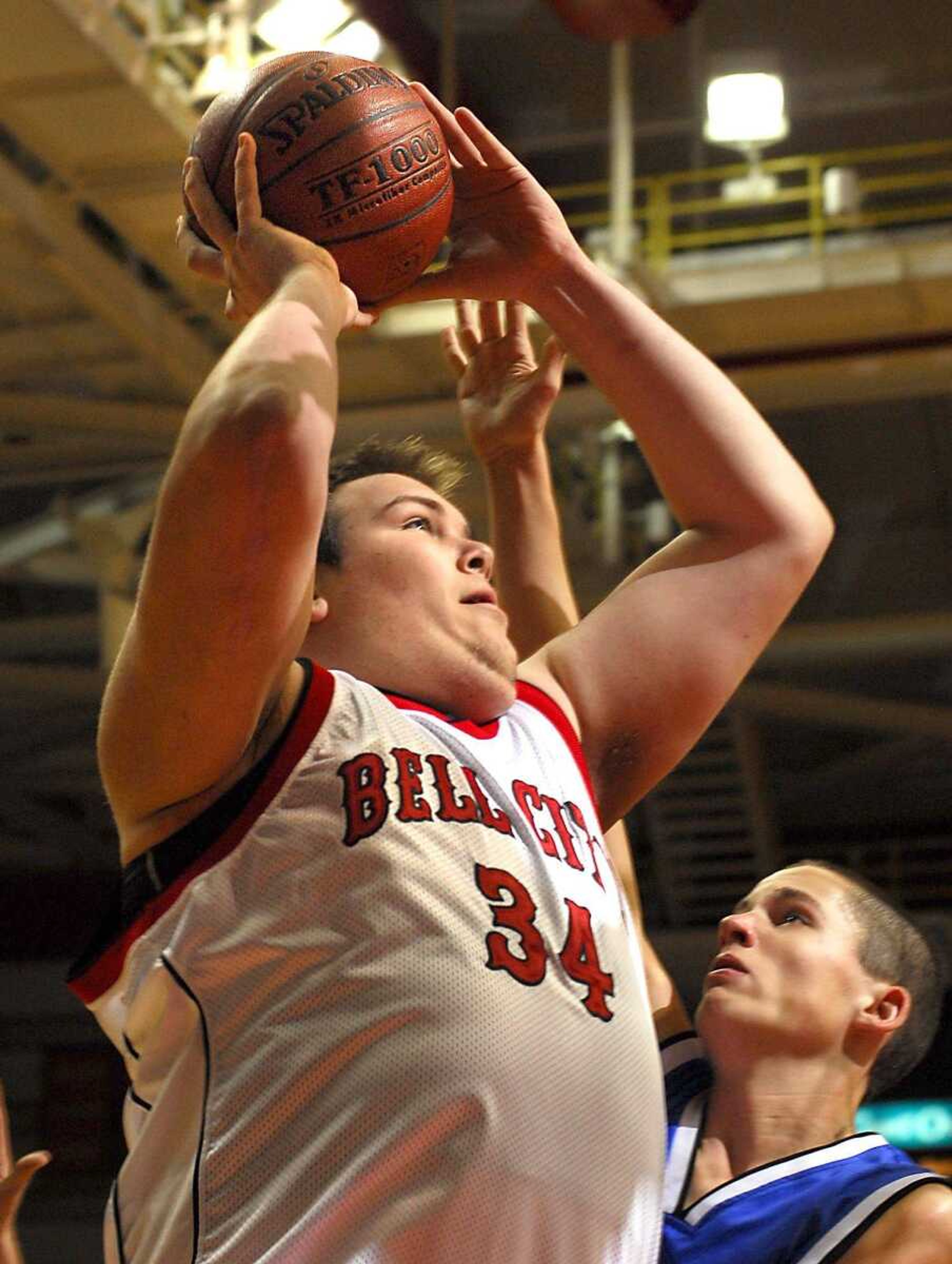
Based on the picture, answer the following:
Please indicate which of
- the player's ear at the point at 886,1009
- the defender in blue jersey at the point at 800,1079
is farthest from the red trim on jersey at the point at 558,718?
the player's ear at the point at 886,1009

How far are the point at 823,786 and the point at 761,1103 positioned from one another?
11.3m

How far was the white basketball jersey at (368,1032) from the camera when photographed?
1.72 m

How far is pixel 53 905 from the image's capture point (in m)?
14.6

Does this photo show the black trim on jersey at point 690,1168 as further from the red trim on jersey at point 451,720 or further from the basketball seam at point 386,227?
the basketball seam at point 386,227

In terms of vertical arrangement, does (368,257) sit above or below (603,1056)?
above

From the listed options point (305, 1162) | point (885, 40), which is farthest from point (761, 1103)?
point (885, 40)

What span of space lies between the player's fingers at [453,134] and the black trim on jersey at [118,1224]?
139cm

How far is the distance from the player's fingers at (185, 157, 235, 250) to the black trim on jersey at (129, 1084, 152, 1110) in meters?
0.97

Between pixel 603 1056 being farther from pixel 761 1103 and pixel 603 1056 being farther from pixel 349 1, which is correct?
pixel 349 1

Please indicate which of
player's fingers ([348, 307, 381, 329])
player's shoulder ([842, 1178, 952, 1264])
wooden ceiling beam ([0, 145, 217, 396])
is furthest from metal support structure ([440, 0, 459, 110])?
player's shoulder ([842, 1178, 952, 1264])

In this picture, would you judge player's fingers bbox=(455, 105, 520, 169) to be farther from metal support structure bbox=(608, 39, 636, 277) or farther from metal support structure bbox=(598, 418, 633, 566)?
metal support structure bbox=(598, 418, 633, 566)

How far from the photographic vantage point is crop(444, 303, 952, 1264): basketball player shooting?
2.53 metres

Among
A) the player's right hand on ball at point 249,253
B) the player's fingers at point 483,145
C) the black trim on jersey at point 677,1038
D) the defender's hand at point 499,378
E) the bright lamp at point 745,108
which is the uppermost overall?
the bright lamp at point 745,108

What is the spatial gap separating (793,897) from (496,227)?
1.23 meters
